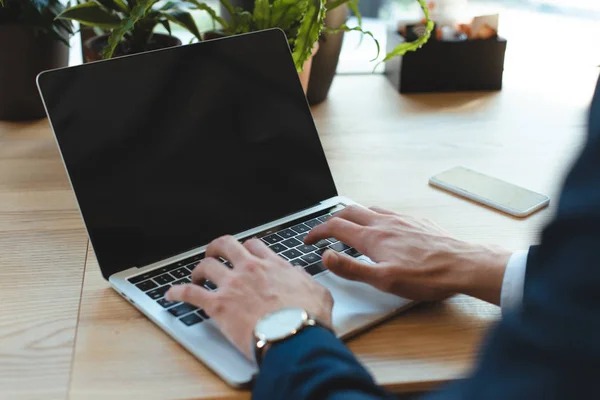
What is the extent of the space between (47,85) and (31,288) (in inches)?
8.6

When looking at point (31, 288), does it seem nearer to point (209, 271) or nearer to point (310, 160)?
point (209, 271)

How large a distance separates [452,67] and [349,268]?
81cm

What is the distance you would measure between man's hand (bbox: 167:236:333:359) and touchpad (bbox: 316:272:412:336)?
0.03 metres

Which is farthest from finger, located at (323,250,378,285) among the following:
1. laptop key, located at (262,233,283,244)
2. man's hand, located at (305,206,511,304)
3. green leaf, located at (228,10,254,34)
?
green leaf, located at (228,10,254,34)

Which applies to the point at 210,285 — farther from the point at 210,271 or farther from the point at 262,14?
the point at 262,14

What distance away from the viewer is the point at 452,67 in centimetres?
145

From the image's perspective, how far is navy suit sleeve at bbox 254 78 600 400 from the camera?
1.31 ft

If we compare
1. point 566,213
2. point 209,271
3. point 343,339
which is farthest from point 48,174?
point 566,213

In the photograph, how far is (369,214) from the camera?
0.85m

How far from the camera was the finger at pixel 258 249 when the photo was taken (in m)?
0.75

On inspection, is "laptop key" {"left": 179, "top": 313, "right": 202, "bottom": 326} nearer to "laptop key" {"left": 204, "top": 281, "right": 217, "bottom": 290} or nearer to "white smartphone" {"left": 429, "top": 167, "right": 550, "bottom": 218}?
"laptop key" {"left": 204, "top": 281, "right": 217, "bottom": 290}

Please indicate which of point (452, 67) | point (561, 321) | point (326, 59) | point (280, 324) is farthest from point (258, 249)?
point (452, 67)

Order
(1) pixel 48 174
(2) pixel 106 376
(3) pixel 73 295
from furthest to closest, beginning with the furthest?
(1) pixel 48 174 → (3) pixel 73 295 → (2) pixel 106 376

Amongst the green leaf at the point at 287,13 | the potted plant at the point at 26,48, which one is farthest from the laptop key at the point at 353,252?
A: the potted plant at the point at 26,48
